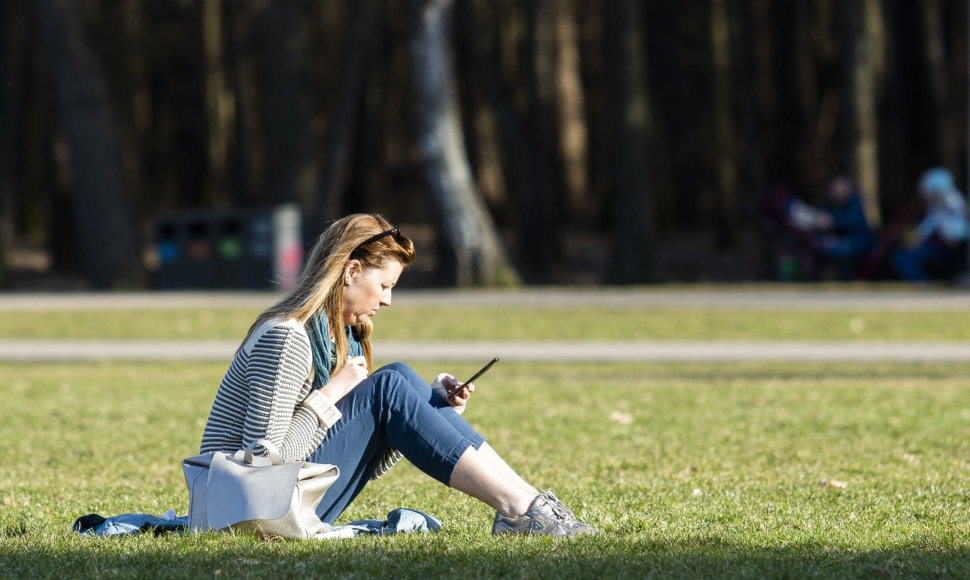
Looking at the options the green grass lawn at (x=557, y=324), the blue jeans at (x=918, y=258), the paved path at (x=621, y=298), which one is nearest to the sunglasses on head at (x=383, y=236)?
the green grass lawn at (x=557, y=324)

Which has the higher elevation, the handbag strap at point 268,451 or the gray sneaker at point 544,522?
the handbag strap at point 268,451

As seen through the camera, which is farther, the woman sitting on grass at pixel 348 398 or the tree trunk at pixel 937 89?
the tree trunk at pixel 937 89

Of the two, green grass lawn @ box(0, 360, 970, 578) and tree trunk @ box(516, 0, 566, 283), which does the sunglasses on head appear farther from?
tree trunk @ box(516, 0, 566, 283)

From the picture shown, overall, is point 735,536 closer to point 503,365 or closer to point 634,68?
point 503,365

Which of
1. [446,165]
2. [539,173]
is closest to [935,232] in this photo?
[446,165]

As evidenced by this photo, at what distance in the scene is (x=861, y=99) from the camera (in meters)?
22.0

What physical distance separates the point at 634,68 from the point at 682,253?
277 inches

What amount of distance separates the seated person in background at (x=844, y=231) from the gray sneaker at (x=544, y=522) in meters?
16.4

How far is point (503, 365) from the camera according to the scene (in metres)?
12.5

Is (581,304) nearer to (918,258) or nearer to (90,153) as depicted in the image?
(918,258)

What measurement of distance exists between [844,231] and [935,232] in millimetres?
1335

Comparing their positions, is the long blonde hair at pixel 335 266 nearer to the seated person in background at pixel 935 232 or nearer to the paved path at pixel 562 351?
A: the paved path at pixel 562 351

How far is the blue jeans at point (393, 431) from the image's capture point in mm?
4914

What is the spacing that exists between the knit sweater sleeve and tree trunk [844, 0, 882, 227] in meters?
18.4
